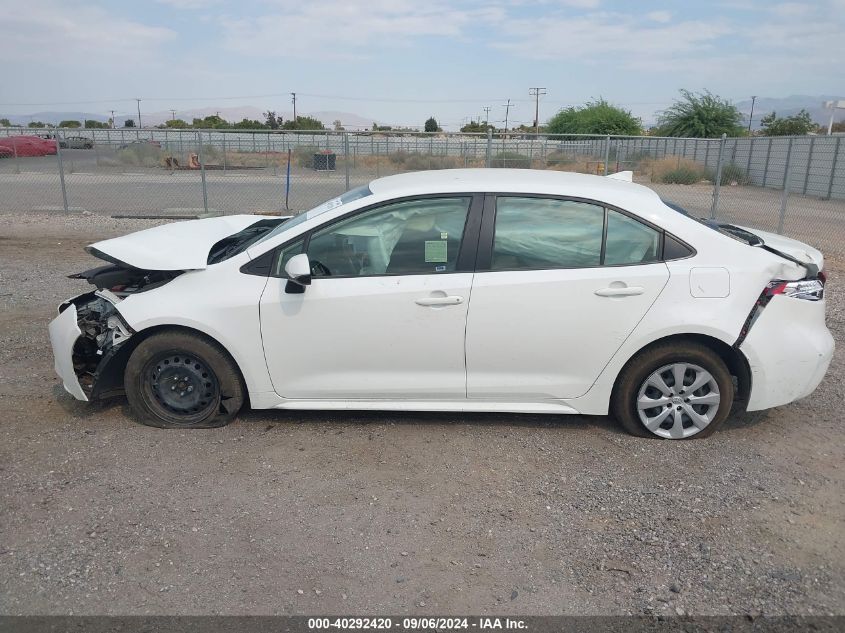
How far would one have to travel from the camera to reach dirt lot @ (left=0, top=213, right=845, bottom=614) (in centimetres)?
296

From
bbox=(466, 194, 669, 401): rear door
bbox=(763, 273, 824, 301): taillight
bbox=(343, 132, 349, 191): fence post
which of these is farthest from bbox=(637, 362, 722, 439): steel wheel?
bbox=(343, 132, 349, 191): fence post

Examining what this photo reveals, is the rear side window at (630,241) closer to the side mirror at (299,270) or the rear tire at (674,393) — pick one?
the rear tire at (674,393)

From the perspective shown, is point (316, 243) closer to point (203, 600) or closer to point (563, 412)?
point (563, 412)

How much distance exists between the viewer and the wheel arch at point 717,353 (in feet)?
13.6

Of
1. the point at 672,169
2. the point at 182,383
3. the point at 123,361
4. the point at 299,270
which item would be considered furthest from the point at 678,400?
the point at 672,169

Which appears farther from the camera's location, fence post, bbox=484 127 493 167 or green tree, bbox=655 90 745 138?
green tree, bbox=655 90 745 138

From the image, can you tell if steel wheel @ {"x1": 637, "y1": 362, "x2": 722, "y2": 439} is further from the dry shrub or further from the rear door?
the dry shrub

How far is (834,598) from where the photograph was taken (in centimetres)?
293

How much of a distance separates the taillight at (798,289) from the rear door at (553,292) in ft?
2.14

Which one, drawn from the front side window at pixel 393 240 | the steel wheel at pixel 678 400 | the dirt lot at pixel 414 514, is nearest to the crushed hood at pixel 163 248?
the front side window at pixel 393 240

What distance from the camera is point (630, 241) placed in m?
4.19

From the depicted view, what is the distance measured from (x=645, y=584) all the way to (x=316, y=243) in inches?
104

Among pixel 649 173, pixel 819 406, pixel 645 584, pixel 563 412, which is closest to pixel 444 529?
pixel 645 584

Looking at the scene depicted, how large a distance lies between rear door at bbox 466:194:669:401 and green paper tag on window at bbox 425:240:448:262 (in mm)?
234
